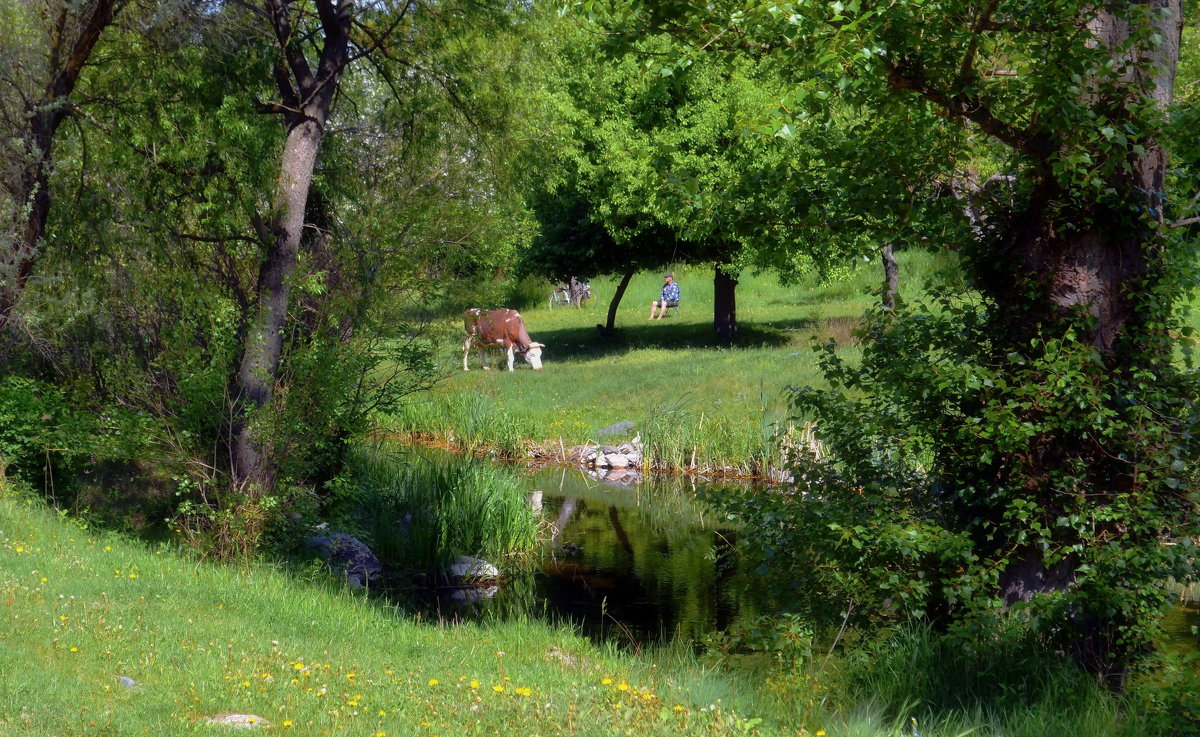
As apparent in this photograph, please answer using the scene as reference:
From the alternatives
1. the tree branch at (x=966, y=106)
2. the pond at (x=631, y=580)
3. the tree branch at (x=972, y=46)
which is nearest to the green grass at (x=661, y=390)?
the pond at (x=631, y=580)

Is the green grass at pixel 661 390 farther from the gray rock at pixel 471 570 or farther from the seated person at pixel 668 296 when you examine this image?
the gray rock at pixel 471 570

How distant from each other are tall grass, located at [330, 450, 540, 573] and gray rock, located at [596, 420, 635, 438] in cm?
737

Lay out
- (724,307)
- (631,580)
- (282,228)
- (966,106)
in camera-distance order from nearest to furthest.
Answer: (966,106) → (282,228) → (631,580) → (724,307)

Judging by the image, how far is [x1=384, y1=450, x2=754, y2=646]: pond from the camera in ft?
39.2

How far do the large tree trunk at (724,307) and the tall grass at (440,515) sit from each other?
59.9 ft

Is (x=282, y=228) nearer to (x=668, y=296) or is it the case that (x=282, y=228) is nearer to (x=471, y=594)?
(x=471, y=594)

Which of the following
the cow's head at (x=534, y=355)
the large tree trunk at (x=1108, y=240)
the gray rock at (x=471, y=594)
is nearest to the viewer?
the large tree trunk at (x=1108, y=240)

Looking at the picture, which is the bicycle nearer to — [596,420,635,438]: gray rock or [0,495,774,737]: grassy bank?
[596,420,635,438]: gray rock

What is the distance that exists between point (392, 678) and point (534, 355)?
984 inches

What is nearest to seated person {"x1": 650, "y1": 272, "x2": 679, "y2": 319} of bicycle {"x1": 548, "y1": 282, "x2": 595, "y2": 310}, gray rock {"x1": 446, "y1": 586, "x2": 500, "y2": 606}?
bicycle {"x1": 548, "y1": 282, "x2": 595, "y2": 310}

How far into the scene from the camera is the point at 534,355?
3172 centimetres

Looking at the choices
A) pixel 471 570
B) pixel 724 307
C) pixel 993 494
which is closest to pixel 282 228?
pixel 471 570

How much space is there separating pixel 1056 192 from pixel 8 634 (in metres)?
7.65

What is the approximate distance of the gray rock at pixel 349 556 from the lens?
1225 centimetres
